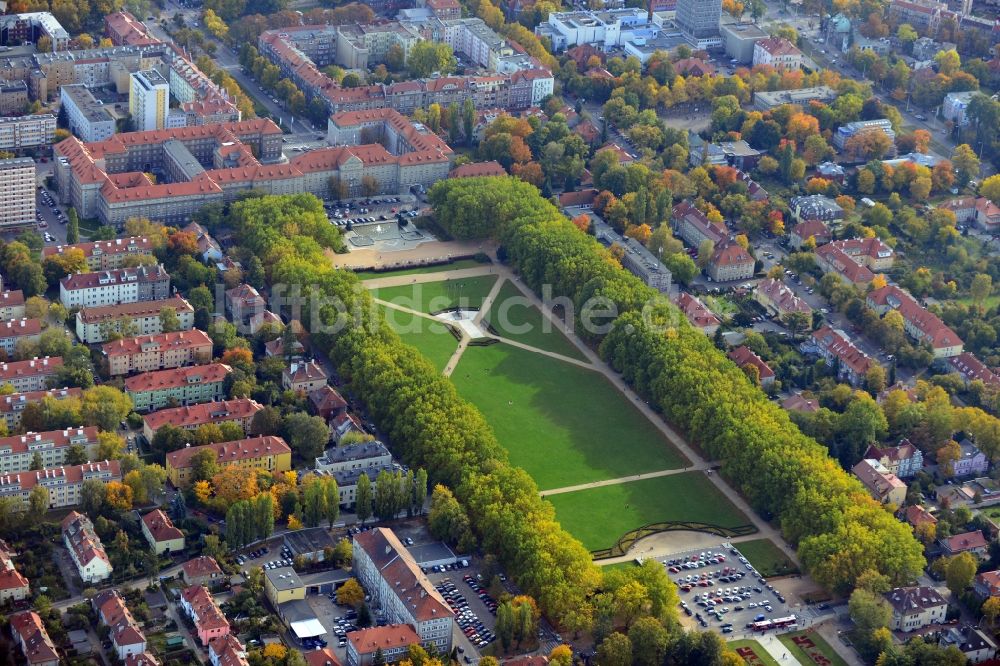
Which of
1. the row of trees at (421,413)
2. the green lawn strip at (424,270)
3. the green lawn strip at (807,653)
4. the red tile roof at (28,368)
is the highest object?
the row of trees at (421,413)

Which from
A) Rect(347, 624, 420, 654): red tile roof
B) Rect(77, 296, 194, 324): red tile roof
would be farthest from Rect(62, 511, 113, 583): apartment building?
Rect(77, 296, 194, 324): red tile roof

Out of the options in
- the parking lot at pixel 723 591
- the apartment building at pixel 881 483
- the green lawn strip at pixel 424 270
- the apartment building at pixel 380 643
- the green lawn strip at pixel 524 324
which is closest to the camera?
the apartment building at pixel 380 643

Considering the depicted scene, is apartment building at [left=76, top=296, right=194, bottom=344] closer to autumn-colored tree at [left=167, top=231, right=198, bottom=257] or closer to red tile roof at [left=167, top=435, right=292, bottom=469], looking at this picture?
autumn-colored tree at [left=167, top=231, right=198, bottom=257]

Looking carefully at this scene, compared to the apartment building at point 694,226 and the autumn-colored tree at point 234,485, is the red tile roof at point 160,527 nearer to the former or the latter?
the autumn-colored tree at point 234,485

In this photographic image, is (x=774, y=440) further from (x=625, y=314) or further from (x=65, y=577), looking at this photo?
(x=65, y=577)

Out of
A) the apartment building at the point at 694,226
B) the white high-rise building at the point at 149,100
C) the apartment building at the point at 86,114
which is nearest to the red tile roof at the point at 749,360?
the apartment building at the point at 694,226

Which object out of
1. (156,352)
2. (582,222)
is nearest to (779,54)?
(582,222)
